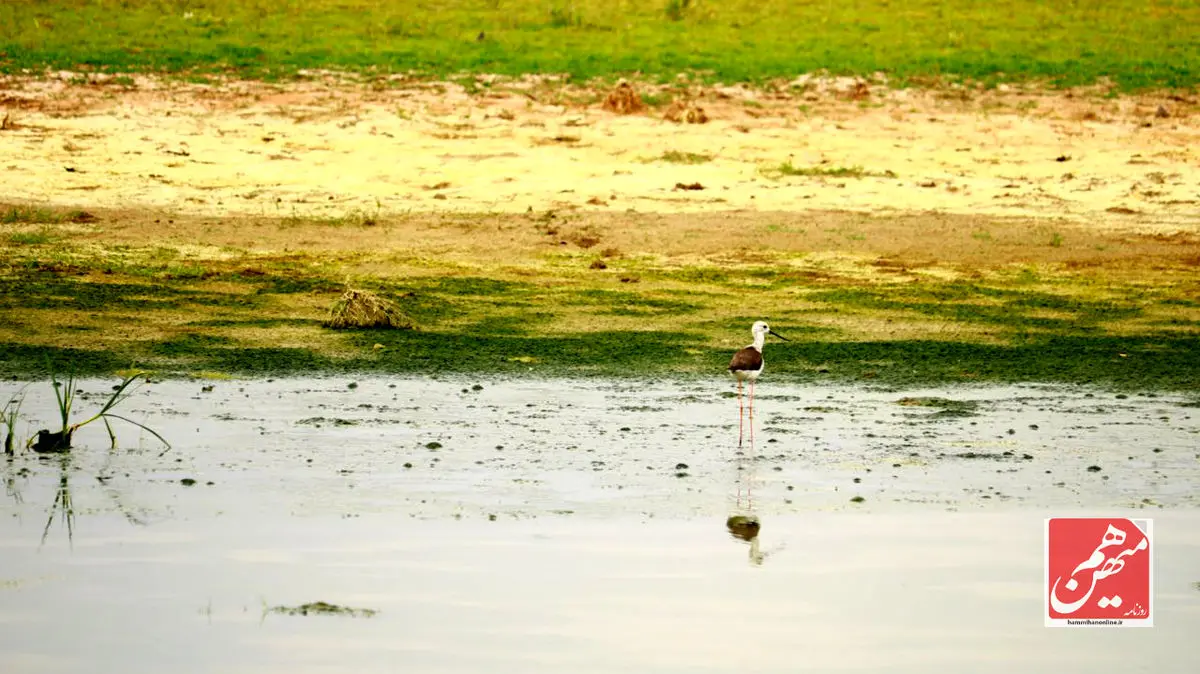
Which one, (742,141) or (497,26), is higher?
(497,26)

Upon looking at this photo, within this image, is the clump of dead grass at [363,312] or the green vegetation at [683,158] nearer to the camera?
the clump of dead grass at [363,312]

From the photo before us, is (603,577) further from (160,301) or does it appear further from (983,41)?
(983,41)

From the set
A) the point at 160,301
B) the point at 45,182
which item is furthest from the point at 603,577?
the point at 45,182

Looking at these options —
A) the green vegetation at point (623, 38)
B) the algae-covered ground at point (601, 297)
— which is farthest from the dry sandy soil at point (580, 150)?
the green vegetation at point (623, 38)

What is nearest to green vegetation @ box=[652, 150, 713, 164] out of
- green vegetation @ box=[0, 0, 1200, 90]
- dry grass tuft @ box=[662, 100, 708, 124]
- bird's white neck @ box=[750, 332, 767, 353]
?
dry grass tuft @ box=[662, 100, 708, 124]

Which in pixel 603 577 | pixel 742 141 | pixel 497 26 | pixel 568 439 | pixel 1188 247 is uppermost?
pixel 497 26

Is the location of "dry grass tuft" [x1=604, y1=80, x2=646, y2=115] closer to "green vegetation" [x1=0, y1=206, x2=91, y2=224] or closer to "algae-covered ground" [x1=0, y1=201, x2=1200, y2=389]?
"algae-covered ground" [x1=0, y1=201, x2=1200, y2=389]

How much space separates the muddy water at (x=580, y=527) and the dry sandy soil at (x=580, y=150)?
7963mm

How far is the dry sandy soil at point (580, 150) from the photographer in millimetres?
18672

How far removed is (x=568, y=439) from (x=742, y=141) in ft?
40.2

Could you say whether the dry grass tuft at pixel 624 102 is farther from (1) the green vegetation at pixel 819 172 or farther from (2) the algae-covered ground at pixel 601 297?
(2) the algae-covered ground at pixel 601 297

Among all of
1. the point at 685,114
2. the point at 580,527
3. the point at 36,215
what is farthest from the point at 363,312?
the point at 685,114

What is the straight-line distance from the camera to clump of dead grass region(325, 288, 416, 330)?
503 inches

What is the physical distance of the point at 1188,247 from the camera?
55.7 ft
